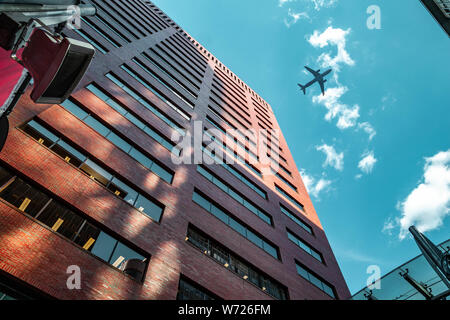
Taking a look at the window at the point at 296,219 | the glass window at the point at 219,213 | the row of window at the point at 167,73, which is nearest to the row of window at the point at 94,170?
the glass window at the point at 219,213

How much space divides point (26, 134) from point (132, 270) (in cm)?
661

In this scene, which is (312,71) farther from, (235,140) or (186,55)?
(235,140)

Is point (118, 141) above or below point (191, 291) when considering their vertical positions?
above

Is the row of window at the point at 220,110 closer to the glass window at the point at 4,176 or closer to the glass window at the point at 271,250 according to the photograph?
the glass window at the point at 271,250

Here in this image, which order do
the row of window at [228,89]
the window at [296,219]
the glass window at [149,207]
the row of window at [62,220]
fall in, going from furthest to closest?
the row of window at [228,89], the window at [296,219], the glass window at [149,207], the row of window at [62,220]

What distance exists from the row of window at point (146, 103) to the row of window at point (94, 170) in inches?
288

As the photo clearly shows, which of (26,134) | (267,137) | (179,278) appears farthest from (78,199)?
(267,137)

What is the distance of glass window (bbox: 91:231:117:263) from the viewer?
9.05 metres

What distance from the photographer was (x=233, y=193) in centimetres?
1845

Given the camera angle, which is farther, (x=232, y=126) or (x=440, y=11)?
(x=232, y=126)

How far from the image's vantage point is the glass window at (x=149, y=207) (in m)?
11.7

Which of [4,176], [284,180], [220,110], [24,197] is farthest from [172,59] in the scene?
[24,197]

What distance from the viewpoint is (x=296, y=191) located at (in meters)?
26.2

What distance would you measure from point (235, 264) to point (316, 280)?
6.90 m
